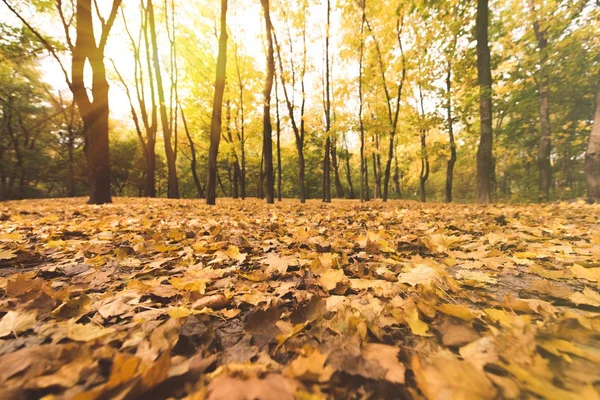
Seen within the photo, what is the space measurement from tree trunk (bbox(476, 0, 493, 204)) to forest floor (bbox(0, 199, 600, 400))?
20.1ft

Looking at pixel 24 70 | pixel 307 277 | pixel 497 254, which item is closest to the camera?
pixel 307 277

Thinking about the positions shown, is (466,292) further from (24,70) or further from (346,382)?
(24,70)

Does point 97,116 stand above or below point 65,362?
above

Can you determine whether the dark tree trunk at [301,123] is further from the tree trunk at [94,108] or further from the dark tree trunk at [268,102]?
the tree trunk at [94,108]

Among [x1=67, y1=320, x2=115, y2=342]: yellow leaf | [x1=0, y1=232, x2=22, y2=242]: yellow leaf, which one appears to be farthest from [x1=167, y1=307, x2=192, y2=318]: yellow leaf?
[x1=0, y1=232, x2=22, y2=242]: yellow leaf

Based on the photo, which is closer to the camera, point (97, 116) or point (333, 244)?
point (333, 244)

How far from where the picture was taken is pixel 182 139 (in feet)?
74.5

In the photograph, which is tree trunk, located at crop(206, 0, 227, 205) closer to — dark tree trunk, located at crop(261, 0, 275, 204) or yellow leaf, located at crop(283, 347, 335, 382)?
dark tree trunk, located at crop(261, 0, 275, 204)

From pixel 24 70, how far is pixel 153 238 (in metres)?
22.6

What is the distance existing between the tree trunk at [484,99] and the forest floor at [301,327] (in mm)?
6114

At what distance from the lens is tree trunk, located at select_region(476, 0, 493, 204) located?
267 inches


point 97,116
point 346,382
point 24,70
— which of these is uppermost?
point 24,70

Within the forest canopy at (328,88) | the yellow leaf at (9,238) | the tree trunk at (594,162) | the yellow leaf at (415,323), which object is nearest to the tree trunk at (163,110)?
the forest canopy at (328,88)

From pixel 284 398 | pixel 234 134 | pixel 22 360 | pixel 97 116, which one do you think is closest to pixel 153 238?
pixel 22 360
